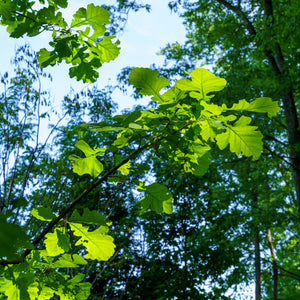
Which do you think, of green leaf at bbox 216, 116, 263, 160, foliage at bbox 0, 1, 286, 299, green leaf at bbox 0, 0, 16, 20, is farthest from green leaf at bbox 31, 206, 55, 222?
green leaf at bbox 0, 0, 16, 20

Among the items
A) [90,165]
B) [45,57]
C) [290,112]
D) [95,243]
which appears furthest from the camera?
[290,112]

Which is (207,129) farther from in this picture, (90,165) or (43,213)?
(43,213)

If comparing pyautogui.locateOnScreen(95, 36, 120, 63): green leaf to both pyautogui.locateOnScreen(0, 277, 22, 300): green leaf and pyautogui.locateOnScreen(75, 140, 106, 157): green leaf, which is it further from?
pyautogui.locateOnScreen(0, 277, 22, 300): green leaf

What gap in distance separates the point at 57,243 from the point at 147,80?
566 mm

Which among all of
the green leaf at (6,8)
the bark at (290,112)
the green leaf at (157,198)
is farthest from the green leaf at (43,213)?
the bark at (290,112)

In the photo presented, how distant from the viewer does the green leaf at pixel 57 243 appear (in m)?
1.02

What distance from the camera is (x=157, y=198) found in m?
1.07

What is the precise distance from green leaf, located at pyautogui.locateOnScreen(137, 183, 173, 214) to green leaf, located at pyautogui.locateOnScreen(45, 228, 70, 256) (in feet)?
0.88

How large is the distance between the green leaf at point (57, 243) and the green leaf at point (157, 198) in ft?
0.88

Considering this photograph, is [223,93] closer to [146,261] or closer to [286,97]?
[286,97]

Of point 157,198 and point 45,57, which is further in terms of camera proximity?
point 45,57

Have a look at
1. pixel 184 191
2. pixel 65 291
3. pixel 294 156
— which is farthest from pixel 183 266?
pixel 65 291

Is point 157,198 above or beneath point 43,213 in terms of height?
above

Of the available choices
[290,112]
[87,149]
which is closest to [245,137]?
[87,149]
